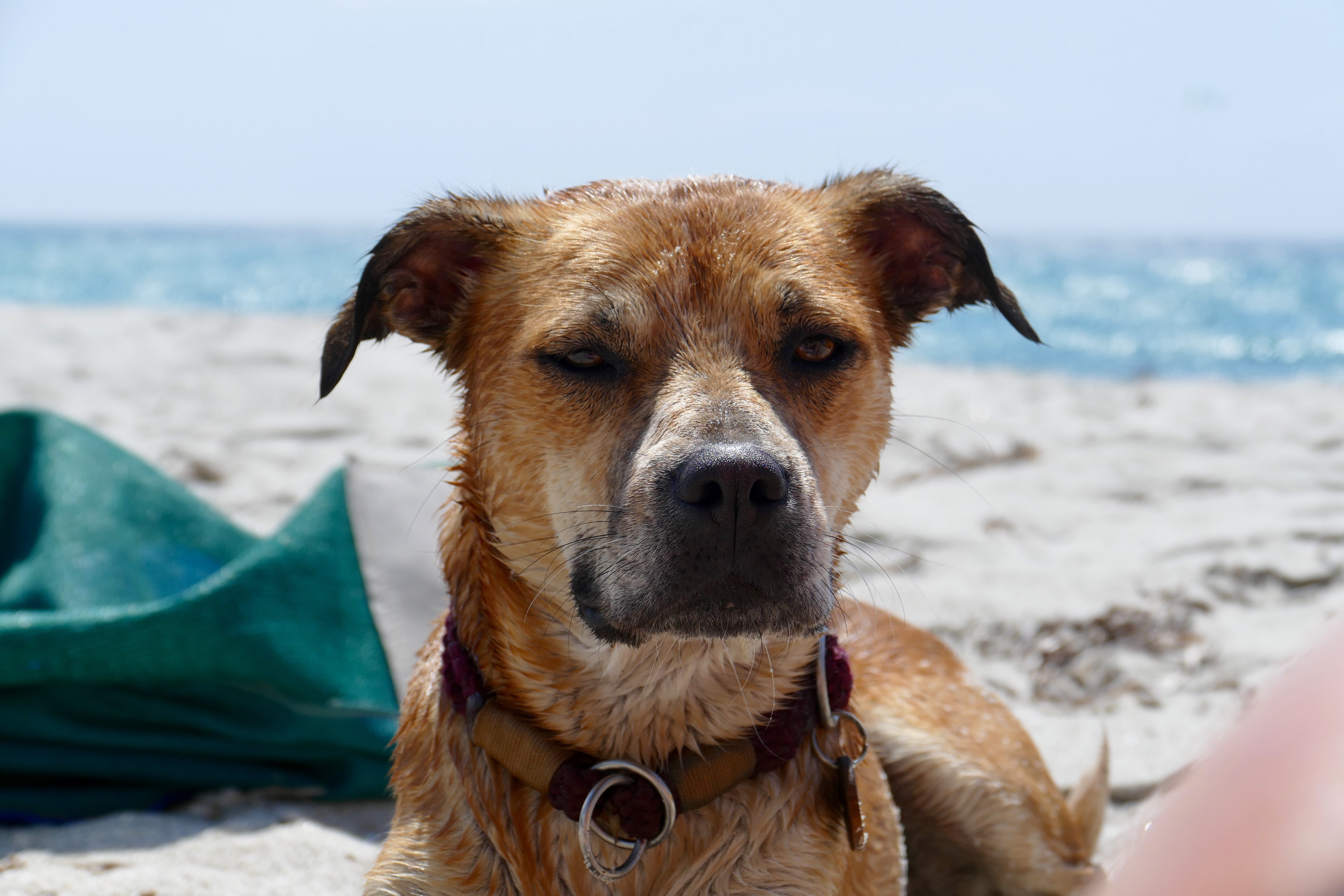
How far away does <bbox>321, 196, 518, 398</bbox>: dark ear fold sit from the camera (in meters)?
2.45

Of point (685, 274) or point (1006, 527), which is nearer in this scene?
point (685, 274)

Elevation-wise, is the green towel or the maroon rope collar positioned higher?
the maroon rope collar

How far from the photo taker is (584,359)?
232 cm

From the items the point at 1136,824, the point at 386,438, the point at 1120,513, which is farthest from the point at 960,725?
the point at 386,438

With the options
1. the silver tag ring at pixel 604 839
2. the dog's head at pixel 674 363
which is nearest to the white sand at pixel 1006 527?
the dog's head at pixel 674 363

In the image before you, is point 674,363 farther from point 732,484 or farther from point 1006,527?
point 1006,527

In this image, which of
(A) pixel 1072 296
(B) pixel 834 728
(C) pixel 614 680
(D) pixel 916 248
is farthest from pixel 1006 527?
(A) pixel 1072 296

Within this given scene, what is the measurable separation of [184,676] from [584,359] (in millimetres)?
1959

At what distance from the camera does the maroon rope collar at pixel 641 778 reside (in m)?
2.22

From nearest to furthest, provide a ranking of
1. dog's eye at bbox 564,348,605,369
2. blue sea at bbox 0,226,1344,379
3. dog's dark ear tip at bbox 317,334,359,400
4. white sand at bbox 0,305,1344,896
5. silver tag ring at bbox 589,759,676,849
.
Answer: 1. silver tag ring at bbox 589,759,676,849
2. dog's eye at bbox 564,348,605,369
3. dog's dark ear tip at bbox 317,334,359,400
4. white sand at bbox 0,305,1344,896
5. blue sea at bbox 0,226,1344,379

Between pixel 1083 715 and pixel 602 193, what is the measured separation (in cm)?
279

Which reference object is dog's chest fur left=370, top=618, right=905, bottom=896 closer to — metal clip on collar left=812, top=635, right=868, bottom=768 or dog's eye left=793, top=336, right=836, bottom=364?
metal clip on collar left=812, top=635, right=868, bottom=768

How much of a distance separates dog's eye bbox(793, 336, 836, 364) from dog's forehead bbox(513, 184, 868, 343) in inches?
1.9

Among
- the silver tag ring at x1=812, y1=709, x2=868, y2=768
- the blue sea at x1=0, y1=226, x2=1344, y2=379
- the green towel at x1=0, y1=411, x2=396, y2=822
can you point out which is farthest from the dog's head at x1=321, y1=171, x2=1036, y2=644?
the green towel at x1=0, y1=411, x2=396, y2=822
